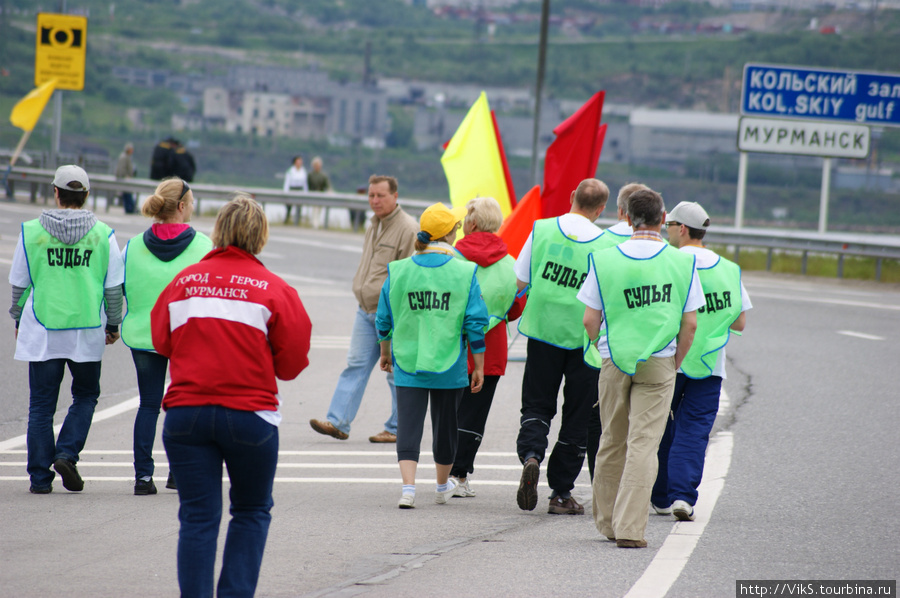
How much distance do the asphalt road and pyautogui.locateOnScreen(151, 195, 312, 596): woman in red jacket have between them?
732 millimetres

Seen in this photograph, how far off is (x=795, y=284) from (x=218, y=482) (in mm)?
18589

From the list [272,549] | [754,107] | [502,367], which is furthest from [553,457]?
[754,107]

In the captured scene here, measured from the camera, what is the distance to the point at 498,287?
7164 millimetres

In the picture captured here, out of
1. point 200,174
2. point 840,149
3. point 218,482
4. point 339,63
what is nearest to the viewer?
point 218,482

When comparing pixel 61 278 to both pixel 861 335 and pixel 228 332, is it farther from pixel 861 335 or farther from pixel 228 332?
pixel 861 335

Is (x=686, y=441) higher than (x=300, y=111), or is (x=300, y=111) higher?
(x=300, y=111)

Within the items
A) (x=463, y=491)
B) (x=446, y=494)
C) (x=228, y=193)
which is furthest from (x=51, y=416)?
(x=228, y=193)

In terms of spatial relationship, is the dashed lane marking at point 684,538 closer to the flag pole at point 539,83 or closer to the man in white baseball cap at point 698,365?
the man in white baseball cap at point 698,365

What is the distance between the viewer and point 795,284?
21250 millimetres

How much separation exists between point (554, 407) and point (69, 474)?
306 cm

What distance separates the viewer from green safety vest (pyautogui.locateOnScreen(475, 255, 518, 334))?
23.4 feet

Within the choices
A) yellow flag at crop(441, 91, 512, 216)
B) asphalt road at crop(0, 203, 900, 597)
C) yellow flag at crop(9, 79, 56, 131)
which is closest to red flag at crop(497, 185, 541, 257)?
yellow flag at crop(441, 91, 512, 216)

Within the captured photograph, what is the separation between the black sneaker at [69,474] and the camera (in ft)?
22.3

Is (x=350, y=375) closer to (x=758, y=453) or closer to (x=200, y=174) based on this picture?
(x=758, y=453)
